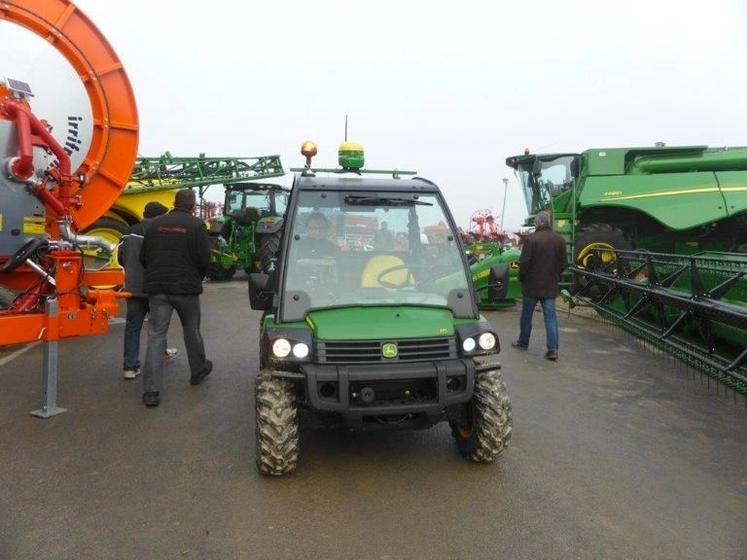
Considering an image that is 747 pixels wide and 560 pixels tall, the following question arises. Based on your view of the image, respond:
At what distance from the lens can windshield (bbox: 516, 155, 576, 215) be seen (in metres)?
11.9

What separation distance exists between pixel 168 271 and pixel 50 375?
3.88ft

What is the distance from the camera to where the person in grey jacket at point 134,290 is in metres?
5.31

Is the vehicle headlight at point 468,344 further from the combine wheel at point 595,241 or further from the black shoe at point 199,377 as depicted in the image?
the combine wheel at point 595,241

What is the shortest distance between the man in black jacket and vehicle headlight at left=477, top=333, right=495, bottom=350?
2.65 m

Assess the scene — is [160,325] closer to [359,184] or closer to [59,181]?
[59,181]

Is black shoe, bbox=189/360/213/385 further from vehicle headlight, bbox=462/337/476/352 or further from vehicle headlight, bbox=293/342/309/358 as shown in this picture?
vehicle headlight, bbox=462/337/476/352

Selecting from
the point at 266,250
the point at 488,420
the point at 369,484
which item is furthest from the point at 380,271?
the point at 266,250

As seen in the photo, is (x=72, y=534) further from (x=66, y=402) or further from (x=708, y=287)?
(x=708, y=287)

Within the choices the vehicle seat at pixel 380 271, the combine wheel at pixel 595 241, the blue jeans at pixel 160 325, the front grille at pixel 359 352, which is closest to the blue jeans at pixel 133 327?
the blue jeans at pixel 160 325

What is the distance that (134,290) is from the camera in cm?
529

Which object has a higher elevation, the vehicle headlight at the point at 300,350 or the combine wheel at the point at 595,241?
the combine wheel at the point at 595,241

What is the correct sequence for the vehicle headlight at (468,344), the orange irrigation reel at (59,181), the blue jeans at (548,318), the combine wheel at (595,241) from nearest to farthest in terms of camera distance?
the vehicle headlight at (468,344), the orange irrigation reel at (59,181), the blue jeans at (548,318), the combine wheel at (595,241)

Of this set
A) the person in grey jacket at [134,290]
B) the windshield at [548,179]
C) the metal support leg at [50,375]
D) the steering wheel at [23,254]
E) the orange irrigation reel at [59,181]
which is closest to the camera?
the metal support leg at [50,375]

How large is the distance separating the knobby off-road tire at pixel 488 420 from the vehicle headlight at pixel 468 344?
0.25 meters
